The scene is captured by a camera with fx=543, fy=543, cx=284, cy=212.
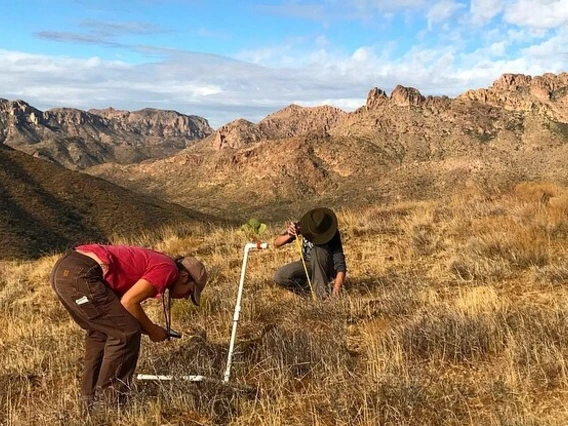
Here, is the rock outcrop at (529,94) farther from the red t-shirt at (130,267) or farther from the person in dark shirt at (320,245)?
the red t-shirt at (130,267)

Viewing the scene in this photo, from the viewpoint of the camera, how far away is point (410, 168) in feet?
359

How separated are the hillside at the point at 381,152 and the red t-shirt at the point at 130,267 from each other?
3465 inches

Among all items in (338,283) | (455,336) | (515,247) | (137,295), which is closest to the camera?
(137,295)

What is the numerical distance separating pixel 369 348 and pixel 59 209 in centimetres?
5726

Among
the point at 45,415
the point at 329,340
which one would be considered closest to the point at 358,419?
the point at 329,340

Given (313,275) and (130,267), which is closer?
(130,267)

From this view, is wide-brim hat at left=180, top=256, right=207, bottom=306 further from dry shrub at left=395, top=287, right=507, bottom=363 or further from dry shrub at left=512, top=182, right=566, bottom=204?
dry shrub at left=512, top=182, right=566, bottom=204

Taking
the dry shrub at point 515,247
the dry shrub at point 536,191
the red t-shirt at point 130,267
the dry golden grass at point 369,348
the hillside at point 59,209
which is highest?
the red t-shirt at point 130,267

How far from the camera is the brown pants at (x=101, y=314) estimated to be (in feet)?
11.8

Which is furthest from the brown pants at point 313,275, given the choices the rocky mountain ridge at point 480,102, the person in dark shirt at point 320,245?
the rocky mountain ridge at point 480,102

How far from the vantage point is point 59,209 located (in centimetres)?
5622

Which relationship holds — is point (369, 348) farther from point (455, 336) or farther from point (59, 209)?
point (59, 209)

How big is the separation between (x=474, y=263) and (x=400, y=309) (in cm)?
196

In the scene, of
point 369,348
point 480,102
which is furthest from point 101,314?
point 480,102
